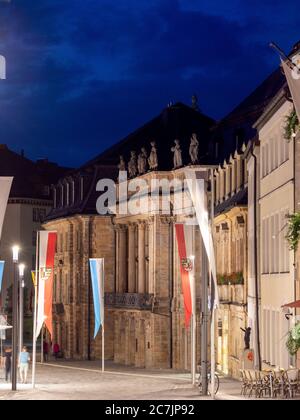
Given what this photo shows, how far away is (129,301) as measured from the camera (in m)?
96.2

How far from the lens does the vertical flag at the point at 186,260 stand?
183 feet

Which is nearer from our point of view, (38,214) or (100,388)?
(100,388)

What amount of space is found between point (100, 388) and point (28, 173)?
101 metres

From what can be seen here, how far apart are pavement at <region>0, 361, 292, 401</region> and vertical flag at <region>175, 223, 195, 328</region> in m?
3.45

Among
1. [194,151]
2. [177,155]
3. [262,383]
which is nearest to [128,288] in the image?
[177,155]

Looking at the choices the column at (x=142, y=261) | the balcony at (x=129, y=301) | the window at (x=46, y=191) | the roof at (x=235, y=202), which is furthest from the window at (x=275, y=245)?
the window at (x=46, y=191)

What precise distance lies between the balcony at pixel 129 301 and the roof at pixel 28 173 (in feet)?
164

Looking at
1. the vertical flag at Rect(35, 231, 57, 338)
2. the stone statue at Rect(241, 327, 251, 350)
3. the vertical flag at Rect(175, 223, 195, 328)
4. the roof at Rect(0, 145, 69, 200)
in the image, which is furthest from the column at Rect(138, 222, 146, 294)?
the roof at Rect(0, 145, 69, 200)

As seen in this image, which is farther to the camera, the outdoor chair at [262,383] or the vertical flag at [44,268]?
the vertical flag at [44,268]

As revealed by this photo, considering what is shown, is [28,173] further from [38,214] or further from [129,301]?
[129,301]

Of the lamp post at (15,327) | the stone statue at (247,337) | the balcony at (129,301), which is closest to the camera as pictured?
the lamp post at (15,327)

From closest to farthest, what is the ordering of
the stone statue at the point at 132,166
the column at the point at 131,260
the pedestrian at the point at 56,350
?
the stone statue at the point at 132,166
the column at the point at 131,260
the pedestrian at the point at 56,350

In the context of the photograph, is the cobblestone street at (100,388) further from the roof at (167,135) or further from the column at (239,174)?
the roof at (167,135)

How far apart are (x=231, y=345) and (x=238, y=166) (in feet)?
27.5
